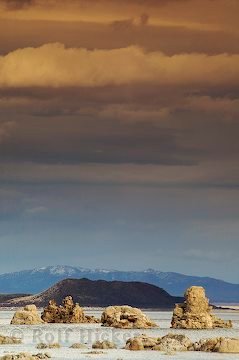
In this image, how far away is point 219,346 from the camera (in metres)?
143

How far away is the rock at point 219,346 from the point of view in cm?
14250

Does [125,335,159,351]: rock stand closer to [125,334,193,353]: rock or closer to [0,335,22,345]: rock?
[125,334,193,353]: rock

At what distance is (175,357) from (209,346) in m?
8.32

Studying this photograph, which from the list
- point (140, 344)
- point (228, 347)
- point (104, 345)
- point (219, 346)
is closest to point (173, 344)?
point (140, 344)

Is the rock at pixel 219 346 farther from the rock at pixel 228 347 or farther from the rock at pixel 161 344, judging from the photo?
the rock at pixel 161 344

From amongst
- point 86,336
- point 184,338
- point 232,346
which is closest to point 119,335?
point 86,336

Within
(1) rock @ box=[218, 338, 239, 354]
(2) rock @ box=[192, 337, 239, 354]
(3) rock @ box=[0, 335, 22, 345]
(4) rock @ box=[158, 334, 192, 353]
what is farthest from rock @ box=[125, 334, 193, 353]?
(3) rock @ box=[0, 335, 22, 345]

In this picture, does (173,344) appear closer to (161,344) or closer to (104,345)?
(161,344)

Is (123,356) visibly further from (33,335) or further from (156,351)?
(33,335)

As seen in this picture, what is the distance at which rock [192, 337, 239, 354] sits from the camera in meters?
142

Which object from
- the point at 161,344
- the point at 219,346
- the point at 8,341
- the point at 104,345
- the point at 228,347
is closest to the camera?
the point at 228,347

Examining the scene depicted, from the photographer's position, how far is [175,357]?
455 feet

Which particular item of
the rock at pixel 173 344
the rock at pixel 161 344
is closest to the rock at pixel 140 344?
the rock at pixel 161 344

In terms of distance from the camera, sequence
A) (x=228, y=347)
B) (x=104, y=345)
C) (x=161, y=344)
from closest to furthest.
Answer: (x=228, y=347) < (x=161, y=344) < (x=104, y=345)
